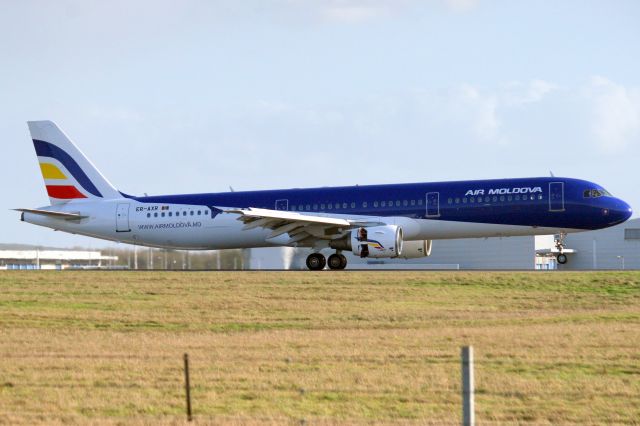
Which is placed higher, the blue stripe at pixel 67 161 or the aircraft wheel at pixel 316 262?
the blue stripe at pixel 67 161

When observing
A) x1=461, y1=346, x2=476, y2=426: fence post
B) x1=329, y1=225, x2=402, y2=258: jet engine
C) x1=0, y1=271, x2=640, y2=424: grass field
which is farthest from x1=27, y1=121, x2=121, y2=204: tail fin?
x1=461, y1=346, x2=476, y2=426: fence post

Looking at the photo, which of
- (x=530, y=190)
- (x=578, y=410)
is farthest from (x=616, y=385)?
(x=530, y=190)

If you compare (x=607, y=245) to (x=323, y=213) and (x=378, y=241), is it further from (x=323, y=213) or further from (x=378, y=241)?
(x=378, y=241)

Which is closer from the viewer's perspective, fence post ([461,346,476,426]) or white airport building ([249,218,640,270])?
fence post ([461,346,476,426])

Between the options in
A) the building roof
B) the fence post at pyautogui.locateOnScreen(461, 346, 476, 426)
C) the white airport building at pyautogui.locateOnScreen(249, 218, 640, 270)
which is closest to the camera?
the fence post at pyautogui.locateOnScreen(461, 346, 476, 426)

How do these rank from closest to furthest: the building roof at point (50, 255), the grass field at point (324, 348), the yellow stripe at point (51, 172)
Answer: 1. the grass field at point (324, 348)
2. the yellow stripe at point (51, 172)
3. the building roof at point (50, 255)

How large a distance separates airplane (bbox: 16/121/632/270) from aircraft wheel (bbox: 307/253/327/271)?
0.15 ft

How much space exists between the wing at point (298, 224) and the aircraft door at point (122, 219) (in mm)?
7467

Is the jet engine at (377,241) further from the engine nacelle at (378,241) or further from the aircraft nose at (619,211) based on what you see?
the aircraft nose at (619,211)

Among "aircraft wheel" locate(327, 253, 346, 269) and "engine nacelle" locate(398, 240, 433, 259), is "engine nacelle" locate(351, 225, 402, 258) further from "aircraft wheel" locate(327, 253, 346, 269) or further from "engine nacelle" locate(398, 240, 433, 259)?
"engine nacelle" locate(398, 240, 433, 259)

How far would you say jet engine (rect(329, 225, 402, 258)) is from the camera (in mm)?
43438

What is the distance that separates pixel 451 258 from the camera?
2672 inches

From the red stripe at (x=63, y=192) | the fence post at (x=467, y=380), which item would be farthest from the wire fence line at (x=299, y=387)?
the red stripe at (x=63, y=192)

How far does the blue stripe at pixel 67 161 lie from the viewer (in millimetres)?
52250
